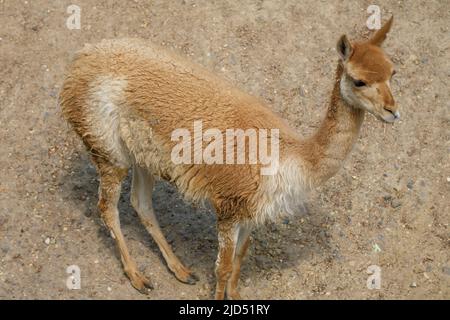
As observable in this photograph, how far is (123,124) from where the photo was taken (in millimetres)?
5836

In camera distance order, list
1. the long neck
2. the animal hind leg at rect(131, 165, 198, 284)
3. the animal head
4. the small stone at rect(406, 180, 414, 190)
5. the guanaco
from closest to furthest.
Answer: the animal head → the long neck → the guanaco → the animal hind leg at rect(131, 165, 198, 284) → the small stone at rect(406, 180, 414, 190)

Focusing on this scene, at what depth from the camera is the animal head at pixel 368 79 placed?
4871mm

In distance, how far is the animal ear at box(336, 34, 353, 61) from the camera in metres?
4.93

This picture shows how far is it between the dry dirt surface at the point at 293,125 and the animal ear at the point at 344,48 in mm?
2581

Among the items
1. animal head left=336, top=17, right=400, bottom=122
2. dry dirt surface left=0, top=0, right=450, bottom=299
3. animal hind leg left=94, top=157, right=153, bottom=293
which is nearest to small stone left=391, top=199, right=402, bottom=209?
dry dirt surface left=0, top=0, right=450, bottom=299

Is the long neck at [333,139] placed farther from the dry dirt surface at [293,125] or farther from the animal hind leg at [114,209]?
the animal hind leg at [114,209]

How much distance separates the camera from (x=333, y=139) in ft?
17.1

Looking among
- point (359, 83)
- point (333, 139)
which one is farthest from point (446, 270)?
point (359, 83)

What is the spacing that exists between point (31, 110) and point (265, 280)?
3521mm

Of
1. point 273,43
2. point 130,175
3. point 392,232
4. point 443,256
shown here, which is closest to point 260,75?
point 273,43

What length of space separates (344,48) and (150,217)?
2838mm

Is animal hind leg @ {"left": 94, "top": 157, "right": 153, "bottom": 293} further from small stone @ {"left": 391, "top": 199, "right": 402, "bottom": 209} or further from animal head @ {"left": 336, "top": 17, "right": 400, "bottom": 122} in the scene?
small stone @ {"left": 391, "top": 199, "right": 402, "bottom": 209}

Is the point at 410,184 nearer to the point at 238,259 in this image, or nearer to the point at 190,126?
the point at 238,259

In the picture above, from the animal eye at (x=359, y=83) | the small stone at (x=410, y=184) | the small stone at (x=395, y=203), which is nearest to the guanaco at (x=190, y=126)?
the animal eye at (x=359, y=83)
